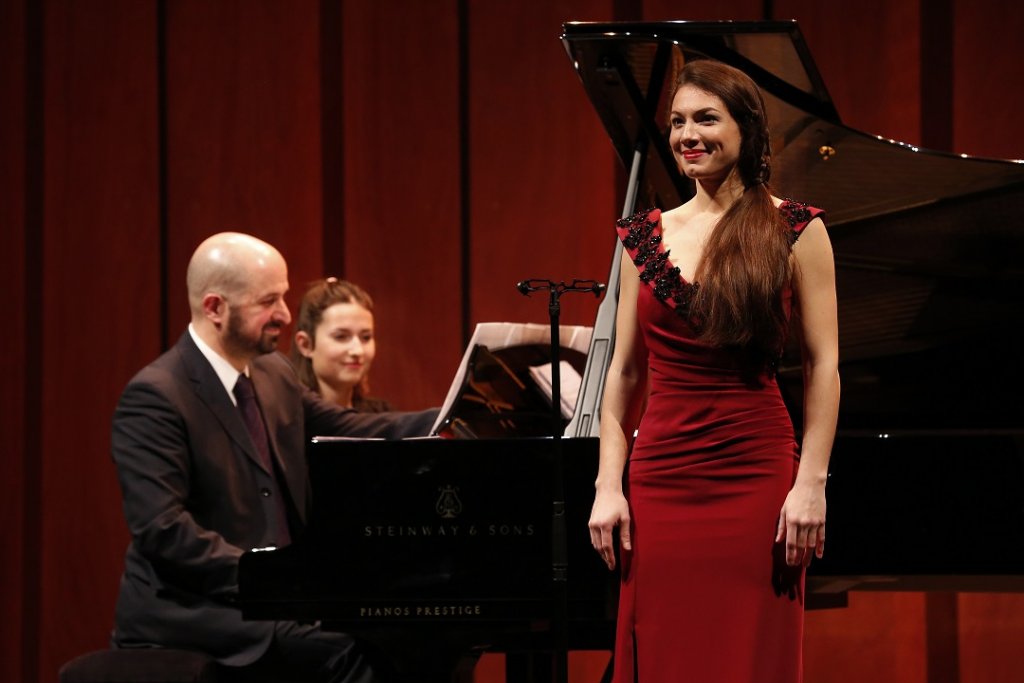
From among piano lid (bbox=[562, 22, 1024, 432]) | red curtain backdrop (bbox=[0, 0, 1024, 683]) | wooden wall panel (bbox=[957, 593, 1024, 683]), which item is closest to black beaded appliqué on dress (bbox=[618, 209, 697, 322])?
piano lid (bbox=[562, 22, 1024, 432])

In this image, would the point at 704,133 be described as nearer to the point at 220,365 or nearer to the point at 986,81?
the point at 220,365

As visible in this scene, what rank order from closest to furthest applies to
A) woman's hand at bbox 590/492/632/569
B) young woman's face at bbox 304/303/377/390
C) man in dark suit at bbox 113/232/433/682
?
woman's hand at bbox 590/492/632/569 → man in dark suit at bbox 113/232/433/682 → young woman's face at bbox 304/303/377/390

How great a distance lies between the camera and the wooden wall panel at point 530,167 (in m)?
4.32

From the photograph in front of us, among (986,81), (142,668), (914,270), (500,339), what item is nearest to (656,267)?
(500,339)

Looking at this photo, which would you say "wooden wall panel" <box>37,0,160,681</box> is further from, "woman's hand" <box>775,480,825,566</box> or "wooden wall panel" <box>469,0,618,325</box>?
"woman's hand" <box>775,480,825,566</box>

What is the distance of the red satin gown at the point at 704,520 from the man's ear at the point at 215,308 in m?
1.43

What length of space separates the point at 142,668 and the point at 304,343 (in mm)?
1683

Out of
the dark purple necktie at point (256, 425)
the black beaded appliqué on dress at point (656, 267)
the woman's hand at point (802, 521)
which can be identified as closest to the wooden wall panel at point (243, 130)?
the dark purple necktie at point (256, 425)

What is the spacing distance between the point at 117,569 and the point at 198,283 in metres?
1.85

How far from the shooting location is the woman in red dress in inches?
68.6

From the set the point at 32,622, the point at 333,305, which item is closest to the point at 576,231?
the point at 333,305

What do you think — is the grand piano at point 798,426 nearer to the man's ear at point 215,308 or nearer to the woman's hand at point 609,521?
the woman's hand at point 609,521

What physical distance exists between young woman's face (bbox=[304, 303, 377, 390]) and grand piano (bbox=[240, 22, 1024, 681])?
1.37 m

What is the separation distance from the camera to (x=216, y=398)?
2836 mm
